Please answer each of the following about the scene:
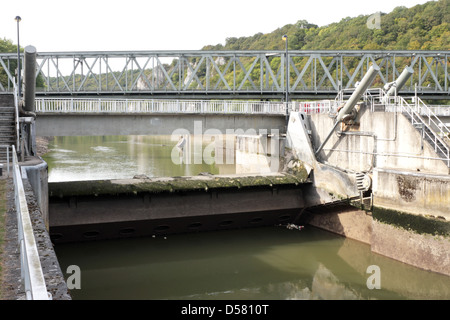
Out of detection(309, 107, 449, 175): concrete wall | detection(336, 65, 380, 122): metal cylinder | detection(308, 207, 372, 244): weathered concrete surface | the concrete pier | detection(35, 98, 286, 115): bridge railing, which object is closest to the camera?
the concrete pier

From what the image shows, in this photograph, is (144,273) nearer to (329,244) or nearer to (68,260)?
(68,260)

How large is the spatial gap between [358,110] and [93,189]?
11.3 metres

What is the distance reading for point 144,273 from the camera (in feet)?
52.5

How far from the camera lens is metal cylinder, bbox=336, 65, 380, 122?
18.7m

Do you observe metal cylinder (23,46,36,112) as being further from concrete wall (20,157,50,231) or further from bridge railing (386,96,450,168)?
bridge railing (386,96,450,168)

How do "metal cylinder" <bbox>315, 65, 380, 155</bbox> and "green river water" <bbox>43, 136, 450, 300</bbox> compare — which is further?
"metal cylinder" <bbox>315, 65, 380, 155</bbox>

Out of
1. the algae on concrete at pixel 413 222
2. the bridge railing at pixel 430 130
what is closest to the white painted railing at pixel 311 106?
the bridge railing at pixel 430 130

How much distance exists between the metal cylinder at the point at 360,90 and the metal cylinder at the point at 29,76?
39.9ft

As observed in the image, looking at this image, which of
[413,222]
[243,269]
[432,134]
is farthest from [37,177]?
[432,134]

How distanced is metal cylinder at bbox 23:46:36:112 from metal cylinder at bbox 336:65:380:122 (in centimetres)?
1218

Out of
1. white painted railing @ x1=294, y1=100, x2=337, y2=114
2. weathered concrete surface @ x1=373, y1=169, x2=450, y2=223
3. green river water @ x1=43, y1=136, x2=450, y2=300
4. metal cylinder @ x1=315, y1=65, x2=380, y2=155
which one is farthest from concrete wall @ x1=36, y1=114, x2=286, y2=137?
weathered concrete surface @ x1=373, y1=169, x2=450, y2=223

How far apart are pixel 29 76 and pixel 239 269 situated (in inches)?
397

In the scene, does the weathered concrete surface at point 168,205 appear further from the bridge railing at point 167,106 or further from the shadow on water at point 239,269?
Result: the bridge railing at point 167,106

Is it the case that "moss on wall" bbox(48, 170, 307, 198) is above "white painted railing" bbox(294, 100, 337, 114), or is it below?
below
